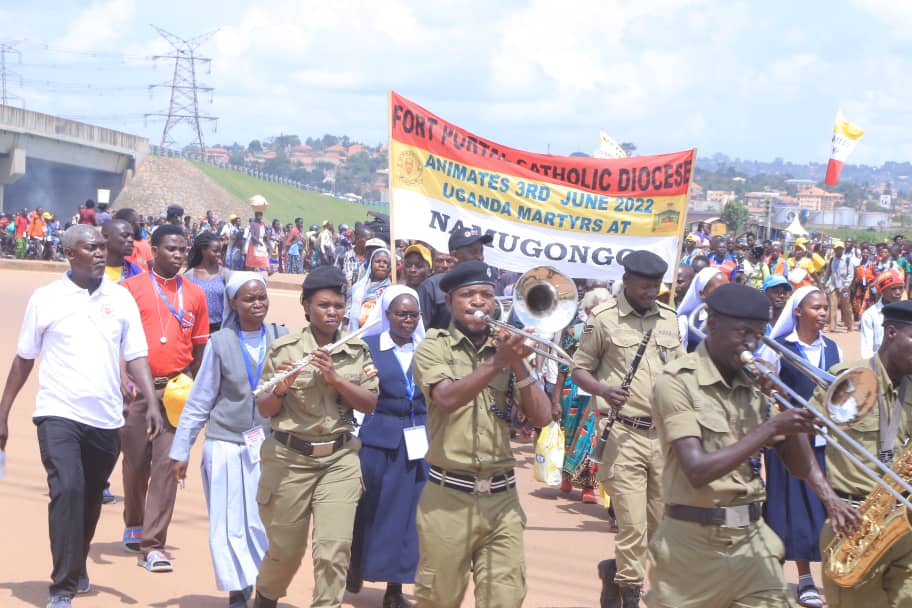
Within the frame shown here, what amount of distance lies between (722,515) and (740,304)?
0.83 metres

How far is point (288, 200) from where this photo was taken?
8150 cm

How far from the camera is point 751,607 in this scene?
184 inches

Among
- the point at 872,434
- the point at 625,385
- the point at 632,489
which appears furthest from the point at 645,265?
the point at 872,434

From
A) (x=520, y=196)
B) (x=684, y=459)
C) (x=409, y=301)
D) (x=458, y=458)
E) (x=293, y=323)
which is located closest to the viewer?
(x=684, y=459)

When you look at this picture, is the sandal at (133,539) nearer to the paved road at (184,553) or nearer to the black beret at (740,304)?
the paved road at (184,553)

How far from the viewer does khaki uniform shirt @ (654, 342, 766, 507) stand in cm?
468

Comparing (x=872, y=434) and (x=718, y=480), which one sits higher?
(x=872, y=434)

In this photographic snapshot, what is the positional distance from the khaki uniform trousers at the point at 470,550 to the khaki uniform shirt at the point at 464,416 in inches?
6.0

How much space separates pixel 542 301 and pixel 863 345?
486 centimetres

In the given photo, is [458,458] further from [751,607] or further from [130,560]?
[130,560]

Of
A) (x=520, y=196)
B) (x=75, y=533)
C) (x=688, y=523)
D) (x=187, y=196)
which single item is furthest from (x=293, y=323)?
(x=187, y=196)

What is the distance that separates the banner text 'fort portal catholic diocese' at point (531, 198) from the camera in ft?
32.9

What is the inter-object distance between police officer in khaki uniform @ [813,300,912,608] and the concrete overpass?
5835 centimetres

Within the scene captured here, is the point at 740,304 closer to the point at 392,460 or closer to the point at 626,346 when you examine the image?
the point at 626,346
